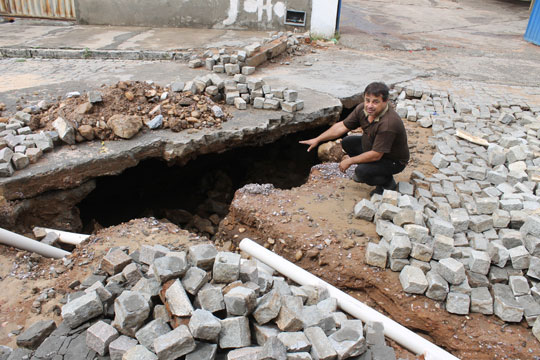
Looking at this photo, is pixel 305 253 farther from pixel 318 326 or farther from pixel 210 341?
pixel 210 341

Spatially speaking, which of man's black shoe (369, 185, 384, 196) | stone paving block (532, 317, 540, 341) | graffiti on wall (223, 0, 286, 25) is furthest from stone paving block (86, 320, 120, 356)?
graffiti on wall (223, 0, 286, 25)

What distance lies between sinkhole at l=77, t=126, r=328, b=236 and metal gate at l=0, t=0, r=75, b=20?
6.10 metres

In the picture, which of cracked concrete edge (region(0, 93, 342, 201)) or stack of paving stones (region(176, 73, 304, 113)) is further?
stack of paving stones (region(176, 73, 304, 113))

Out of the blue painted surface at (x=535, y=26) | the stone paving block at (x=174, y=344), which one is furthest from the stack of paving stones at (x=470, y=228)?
the blue painted surface at (x=535, y=26)

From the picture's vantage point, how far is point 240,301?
2.61m

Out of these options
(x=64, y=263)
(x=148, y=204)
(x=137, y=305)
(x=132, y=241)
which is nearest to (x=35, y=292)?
(x=64, y=263)

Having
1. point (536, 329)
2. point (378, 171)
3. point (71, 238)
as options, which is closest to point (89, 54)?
point (71, 238)

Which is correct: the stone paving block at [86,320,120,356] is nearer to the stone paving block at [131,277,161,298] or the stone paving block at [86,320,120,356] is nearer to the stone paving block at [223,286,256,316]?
the stone paving block at [131,277,161,298]

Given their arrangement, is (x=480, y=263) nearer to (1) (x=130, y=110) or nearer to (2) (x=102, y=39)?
(1) (x=130, y=110)

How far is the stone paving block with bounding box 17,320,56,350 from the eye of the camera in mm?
2781

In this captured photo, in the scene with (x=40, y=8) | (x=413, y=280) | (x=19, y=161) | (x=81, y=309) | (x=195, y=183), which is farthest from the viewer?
(x=40, y=8)

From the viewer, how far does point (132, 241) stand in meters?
3.92

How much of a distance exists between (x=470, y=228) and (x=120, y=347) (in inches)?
131

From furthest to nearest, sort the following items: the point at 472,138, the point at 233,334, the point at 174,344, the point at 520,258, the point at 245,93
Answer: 1. the point at 245,93
2. the point at 472,138
3. the point at 520,258
4. the point at 233,334
5. the point at 174,344
